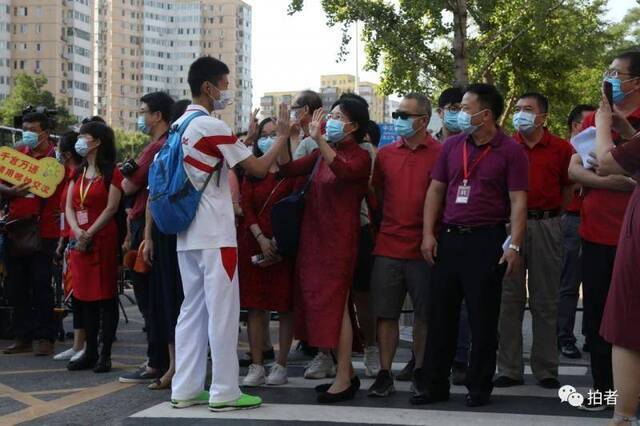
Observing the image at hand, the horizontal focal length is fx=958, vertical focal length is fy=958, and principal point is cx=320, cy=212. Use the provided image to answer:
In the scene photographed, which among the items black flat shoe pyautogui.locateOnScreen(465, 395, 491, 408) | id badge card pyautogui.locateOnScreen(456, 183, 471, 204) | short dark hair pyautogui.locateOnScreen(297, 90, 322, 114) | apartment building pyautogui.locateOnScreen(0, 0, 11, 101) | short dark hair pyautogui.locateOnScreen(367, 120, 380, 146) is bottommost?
black flat shoe pyautogui.locateOnScreen(465, 395, 491, 408)

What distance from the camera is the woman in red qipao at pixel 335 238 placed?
20.9ft

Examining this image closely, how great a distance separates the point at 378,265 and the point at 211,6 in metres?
161

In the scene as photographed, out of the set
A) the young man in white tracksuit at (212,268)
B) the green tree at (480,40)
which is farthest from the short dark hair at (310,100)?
the green tree at (480,40)

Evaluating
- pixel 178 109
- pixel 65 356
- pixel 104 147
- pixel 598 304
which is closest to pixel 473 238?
pixel 598 304

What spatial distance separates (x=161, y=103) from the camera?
7465 mm

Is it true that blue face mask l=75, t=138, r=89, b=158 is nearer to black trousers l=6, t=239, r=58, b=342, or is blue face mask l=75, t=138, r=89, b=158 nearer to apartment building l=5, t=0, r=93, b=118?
black trousers l=6, t=239, r=58, b=342

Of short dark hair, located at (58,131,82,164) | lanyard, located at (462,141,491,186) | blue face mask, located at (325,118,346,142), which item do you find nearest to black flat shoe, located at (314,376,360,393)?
lanyard, located at (462,141,491,186)

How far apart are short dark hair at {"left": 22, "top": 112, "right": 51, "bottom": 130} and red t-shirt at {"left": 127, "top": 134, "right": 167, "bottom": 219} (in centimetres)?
203

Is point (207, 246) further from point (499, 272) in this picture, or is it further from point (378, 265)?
point (499, 272)

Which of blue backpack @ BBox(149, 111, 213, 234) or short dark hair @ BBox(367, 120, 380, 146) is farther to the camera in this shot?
short dark hair @ BBox(367, 120, 380, 146)

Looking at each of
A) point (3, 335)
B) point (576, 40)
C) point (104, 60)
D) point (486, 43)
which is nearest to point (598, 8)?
point (576, 40)

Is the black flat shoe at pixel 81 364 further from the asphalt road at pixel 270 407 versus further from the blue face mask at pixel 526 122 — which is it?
the blue face mask at pixel 526 122

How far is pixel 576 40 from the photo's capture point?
3011 centimetres

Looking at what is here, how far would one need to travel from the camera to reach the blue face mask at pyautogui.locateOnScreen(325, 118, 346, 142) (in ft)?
21.3
